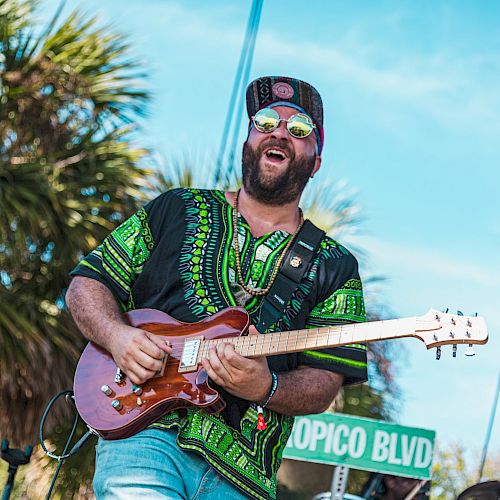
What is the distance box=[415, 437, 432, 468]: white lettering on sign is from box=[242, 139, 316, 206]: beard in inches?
115

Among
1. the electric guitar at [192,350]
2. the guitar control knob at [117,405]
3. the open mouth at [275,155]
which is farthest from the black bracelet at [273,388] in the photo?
the open mouth at [275,155]

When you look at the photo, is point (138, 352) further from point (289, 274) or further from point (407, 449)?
point (407, 449)

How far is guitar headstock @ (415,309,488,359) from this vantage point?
9.14ft

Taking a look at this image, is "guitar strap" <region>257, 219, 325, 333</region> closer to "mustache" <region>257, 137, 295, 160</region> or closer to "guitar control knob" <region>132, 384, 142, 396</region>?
"mustache" <region>257, 137, 295, 160</region>

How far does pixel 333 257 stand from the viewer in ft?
11.5

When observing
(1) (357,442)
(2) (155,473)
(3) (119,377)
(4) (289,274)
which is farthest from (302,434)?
(2) (155,473)

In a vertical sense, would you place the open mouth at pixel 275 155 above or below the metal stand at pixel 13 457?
above

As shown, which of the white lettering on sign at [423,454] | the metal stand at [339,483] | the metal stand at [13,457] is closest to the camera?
the metal stand at [13,457]

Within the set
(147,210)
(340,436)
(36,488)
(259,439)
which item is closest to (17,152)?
(36,488)

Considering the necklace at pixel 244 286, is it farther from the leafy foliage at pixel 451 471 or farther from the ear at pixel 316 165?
the leafy foliage at pixel 451 471

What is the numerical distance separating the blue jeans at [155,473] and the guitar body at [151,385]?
0.07 meters

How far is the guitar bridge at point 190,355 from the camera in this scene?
9.96 ft

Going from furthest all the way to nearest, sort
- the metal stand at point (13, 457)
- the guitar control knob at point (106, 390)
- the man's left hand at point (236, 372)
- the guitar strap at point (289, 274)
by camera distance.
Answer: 1. the metal stand at point (13, 457)
2. the guitar strap at point (289, 274)
3. the guitar control knob at point (106, 390)
4. the man's left hand at point (236, 372)

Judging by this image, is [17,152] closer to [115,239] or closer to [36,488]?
[36,488]
